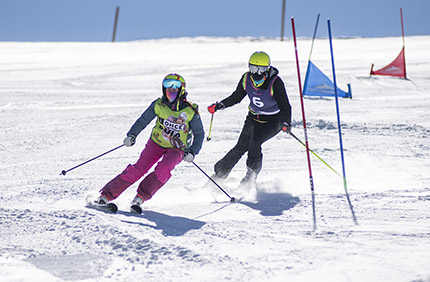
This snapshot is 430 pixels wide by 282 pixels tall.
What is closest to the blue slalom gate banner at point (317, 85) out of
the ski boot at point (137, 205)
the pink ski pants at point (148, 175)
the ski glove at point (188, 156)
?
the pink ski pants at point (148, 175)

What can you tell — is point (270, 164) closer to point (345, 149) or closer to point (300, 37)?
point (345, 149)

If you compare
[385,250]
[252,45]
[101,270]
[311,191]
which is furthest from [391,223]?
[252,45]

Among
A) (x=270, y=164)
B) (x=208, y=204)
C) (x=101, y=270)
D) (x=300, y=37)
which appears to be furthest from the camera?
(x=300, y=37)

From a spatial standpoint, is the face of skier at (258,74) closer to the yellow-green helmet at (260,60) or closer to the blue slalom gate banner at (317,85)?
the yellow-green helmet at (260,60)

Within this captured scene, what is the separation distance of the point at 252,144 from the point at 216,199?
743mm

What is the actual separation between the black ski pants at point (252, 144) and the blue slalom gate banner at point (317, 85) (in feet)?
19.3

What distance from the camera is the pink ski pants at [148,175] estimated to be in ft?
16.1

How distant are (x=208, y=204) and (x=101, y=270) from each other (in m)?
1.84

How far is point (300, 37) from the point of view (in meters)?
28.5

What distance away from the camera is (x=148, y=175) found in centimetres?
498

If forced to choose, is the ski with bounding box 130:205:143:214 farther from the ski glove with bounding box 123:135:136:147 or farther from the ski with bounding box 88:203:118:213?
the ski glove with bounding box 123:135:136:147

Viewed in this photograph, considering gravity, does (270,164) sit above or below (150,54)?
below

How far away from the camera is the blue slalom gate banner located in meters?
11.4

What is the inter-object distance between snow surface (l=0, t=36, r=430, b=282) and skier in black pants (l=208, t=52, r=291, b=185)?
324mm
